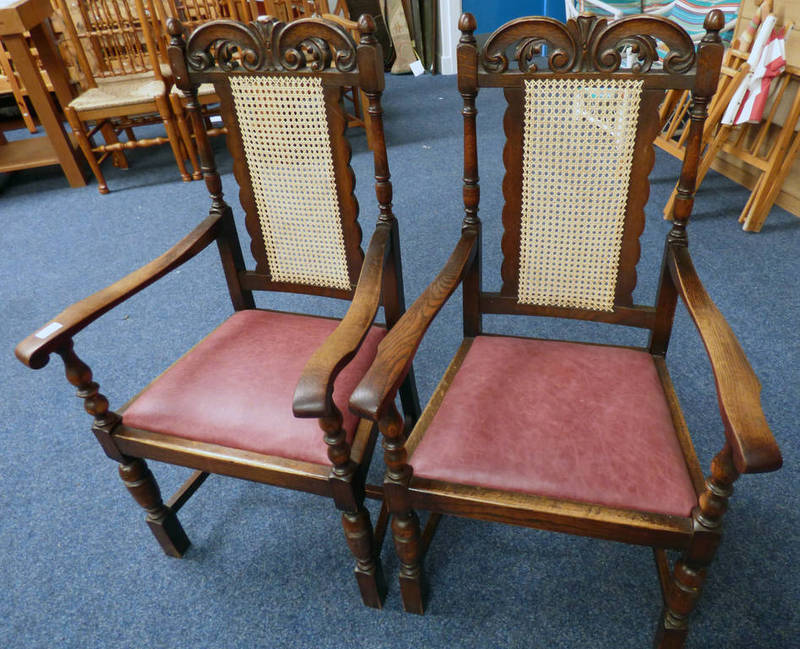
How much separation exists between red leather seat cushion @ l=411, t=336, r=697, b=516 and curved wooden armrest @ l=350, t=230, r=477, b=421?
179mm

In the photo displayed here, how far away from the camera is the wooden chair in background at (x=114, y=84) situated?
3.07m

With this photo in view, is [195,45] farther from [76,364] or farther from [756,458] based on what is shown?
[756,458]

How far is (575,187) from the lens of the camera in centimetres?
115

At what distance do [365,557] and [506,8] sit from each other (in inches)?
201

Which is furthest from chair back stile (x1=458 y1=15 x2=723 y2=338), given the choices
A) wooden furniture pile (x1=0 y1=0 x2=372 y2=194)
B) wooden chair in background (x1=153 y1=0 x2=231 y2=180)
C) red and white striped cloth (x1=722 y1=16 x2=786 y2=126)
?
wooden chair in background (x1=153 y1=0 x2=231 y2=180)

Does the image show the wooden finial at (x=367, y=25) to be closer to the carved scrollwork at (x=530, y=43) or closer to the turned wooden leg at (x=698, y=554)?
the carved scrollwork at (x=530, y=43)

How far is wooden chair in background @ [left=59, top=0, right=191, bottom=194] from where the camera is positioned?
3.07 metres

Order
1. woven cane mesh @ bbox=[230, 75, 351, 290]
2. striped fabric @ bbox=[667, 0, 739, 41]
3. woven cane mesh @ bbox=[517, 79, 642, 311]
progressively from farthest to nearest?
striped fabric @ bbox=[667, 0, 739, 41] → woven cane mesh @ bbox=[230, 75, 351, 290] → woven cane mesh @ bbox=[517, 79, 642, 311]

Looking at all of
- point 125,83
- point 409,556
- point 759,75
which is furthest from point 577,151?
point 125,83

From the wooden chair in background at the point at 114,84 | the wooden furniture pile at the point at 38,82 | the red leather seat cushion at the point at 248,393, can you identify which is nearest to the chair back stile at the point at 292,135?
the red leather seat cushion at the point at 248,393

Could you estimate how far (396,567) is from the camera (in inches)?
51.6

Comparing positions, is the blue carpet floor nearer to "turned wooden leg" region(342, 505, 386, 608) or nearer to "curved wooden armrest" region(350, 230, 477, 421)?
"turned wooden leg" region(342, 505, 386, 608)

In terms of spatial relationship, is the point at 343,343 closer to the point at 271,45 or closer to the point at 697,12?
the point at 271,45

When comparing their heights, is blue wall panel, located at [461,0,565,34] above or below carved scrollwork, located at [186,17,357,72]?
below
